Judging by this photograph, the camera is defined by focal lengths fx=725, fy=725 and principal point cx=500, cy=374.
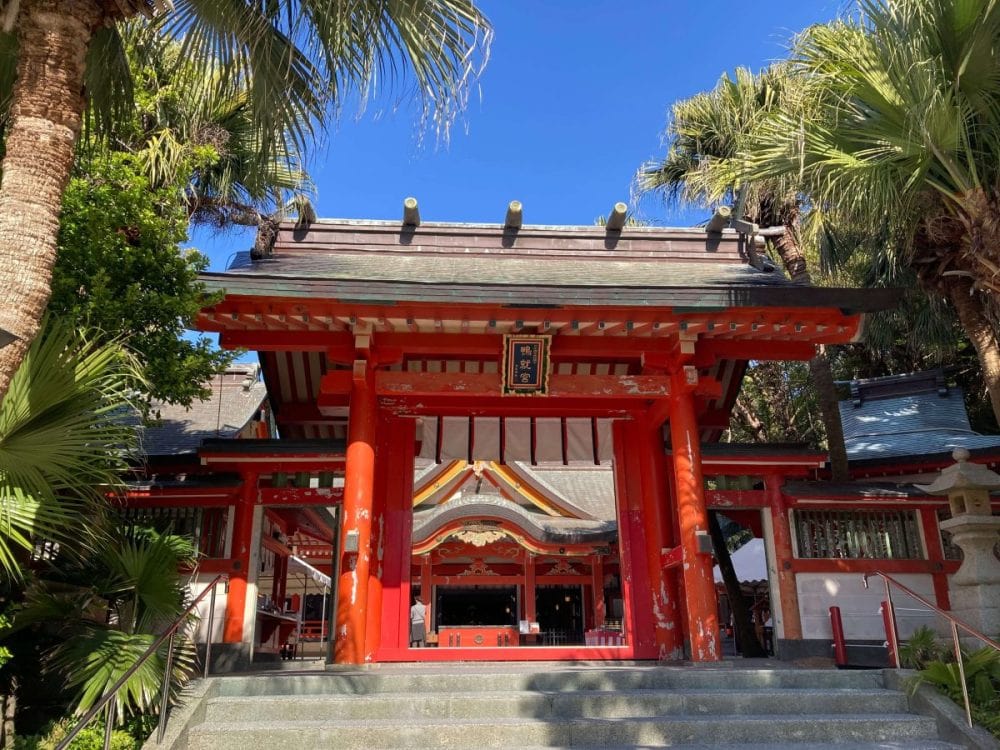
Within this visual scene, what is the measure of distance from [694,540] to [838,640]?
2761mm

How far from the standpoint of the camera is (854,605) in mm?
9117

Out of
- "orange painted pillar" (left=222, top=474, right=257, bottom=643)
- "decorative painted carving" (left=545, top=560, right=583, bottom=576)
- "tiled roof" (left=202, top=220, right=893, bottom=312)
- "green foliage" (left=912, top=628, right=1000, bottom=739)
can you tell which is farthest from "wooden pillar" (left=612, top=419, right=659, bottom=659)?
"decorative painted carving" (left=545, top=560, right=583, bottom=576)

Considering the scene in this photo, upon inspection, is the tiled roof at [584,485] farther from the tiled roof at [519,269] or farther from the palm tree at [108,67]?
the palm tree at [108,67]

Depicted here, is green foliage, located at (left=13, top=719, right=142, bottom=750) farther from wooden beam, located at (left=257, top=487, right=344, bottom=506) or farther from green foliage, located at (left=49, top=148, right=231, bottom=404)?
wooden beam, located at (left=257, top=487, right=344, bottom=506)

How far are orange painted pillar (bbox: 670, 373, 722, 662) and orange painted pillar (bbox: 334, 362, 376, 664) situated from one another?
3.36 m

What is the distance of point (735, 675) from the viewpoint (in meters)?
6.01

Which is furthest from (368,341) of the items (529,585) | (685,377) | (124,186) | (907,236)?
(529,585)

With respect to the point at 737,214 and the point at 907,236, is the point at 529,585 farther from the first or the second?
the point at 907,236

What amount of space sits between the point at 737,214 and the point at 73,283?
348 inches

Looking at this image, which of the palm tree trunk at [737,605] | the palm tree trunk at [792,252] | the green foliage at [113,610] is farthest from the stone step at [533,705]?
the palm tree trunk at [792,252]

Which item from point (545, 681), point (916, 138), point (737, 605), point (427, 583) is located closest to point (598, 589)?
point (427, 583)

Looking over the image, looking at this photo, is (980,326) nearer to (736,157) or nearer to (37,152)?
(736,157)

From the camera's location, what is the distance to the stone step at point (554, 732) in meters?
4.95

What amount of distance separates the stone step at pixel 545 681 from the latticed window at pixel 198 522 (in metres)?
3.65
